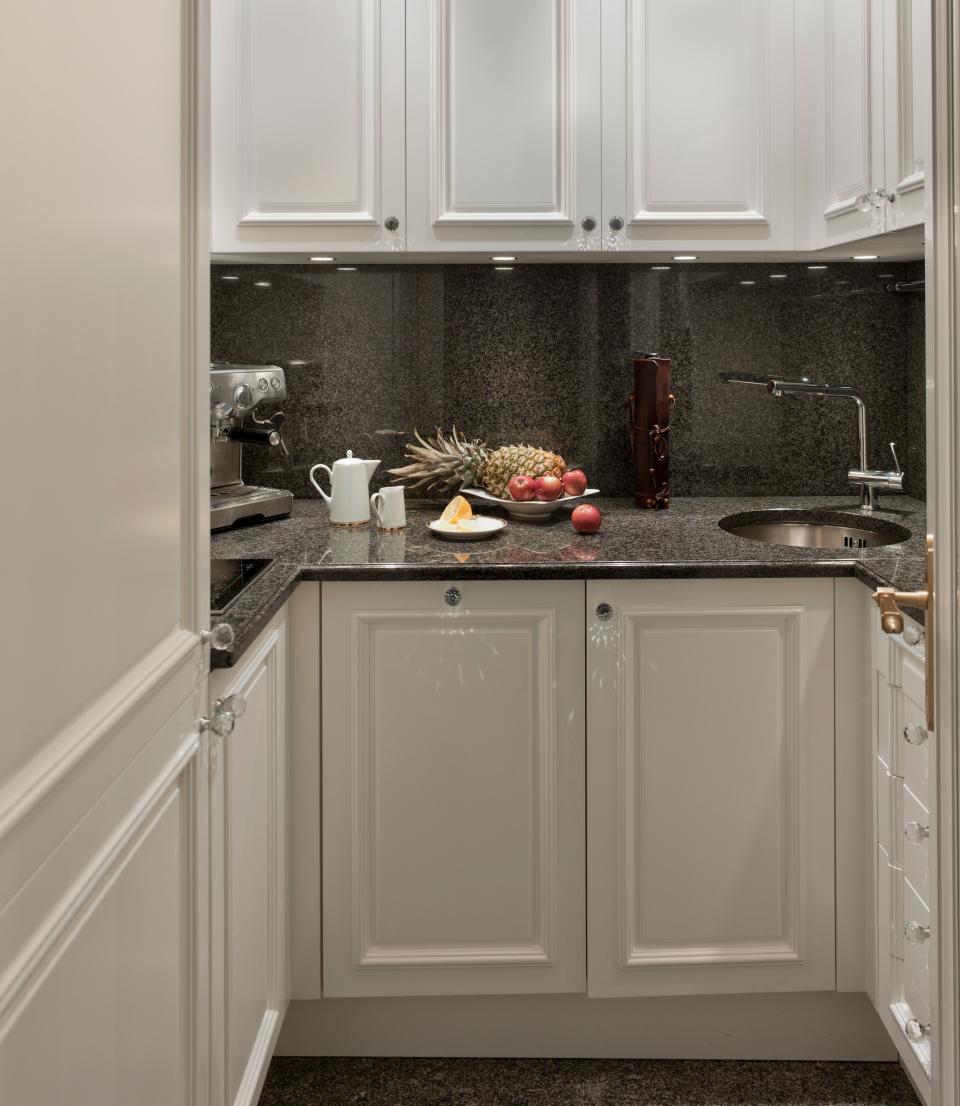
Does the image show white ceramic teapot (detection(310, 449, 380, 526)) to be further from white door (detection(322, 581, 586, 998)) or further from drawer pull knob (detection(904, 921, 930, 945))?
drawer pull knob (detection(904, 921, 930, 945))

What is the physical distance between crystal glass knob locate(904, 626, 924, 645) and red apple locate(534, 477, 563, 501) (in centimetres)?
89

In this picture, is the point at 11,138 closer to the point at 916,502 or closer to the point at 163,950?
the point at 163,950

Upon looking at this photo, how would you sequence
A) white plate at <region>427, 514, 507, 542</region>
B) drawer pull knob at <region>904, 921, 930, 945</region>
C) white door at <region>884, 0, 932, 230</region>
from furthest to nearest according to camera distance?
white plate at <region>427, 514, 507, 542</region> < white door at <region>884, 0, 932, 230</region> < drawer pull knob at <region>904, 921, 930, 945</region>

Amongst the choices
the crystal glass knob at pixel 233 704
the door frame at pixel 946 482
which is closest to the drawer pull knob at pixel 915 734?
the door frame at pixel 946 482

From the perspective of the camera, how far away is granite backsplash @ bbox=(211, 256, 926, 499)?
2.71 m

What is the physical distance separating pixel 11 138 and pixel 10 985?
511mm

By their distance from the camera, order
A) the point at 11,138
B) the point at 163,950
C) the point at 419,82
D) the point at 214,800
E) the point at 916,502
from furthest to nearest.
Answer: the point at 916,502, the point at 419,82, the point at 214,800, the point at 163,950, the point at 11,138

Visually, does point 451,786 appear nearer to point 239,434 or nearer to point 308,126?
point 239,434

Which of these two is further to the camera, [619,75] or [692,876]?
[619,75]

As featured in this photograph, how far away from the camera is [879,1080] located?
206 cm

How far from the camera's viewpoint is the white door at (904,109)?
192cm

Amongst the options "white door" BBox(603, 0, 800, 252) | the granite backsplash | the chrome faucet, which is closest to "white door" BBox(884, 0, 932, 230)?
"white door" BBox(603, 0, 800, 252)

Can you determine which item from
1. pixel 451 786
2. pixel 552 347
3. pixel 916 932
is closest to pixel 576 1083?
pixel 451 786

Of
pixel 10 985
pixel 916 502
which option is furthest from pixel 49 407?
pixel 916 502
